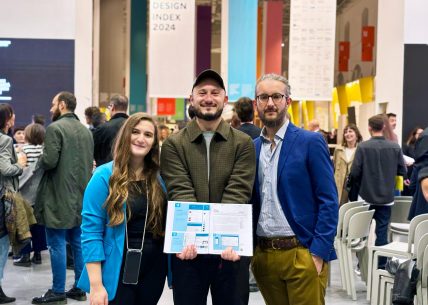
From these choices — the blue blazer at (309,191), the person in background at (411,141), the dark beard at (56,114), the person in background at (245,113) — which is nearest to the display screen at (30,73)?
the dark beard at (56,114)

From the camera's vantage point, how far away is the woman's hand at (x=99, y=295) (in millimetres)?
2604

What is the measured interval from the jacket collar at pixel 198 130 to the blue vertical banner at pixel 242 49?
22.4ft

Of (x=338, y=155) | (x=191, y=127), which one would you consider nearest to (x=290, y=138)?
(x=191, y=127)

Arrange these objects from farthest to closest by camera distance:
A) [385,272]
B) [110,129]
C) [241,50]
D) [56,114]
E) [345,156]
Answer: [241,50] < [345,156] < [110,129] < [56,114] < [385,272]

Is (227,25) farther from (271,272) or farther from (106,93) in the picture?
(271,272)

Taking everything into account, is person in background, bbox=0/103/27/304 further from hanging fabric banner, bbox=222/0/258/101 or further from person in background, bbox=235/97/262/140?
hanging fabric banner, bbox=222/0/258/101

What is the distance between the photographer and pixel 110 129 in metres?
5.61

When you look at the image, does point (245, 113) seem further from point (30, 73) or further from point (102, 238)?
point (30, 73)

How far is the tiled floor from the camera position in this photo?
5250 mm

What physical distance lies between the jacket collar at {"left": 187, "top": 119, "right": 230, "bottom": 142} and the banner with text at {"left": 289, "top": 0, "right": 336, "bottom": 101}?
261 inches

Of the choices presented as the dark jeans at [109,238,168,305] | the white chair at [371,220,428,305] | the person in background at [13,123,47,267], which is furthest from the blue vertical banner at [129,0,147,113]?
the dark jeans at [109,238,168,305]

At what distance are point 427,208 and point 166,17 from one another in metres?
5.41

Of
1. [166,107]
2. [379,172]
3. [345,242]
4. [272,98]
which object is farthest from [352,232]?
[166,107]

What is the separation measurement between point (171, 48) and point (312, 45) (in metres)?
2.07
